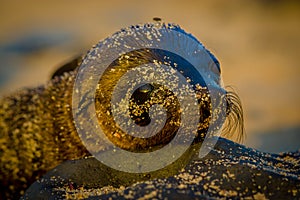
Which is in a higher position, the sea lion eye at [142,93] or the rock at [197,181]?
the sea lion eye at [142,93]

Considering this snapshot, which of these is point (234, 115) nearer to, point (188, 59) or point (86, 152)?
point (188, 59)

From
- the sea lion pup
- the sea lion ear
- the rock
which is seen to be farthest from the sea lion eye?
the sea lion ear

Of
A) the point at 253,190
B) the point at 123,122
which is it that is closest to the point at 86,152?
the point at 123,122

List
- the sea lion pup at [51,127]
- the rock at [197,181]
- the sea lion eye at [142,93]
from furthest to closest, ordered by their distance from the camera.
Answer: the sea lion pup at [51,127] < the sea lion eye at [142,93] < the rock at [197,181]

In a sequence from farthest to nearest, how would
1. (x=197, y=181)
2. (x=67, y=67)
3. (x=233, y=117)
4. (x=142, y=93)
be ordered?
(x=67, y=67) → (x=233, y=117) → (x=142, y=93) → (x=197, y=181)

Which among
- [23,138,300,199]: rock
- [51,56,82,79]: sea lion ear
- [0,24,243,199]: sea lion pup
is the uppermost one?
[51,56,82,79]: sea lion ear

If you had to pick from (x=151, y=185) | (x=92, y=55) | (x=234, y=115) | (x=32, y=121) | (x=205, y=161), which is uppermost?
(x=92, y=55)

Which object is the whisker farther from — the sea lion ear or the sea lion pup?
the sea lion ear

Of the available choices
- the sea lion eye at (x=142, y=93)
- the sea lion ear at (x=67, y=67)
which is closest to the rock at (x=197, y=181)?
the sea lion eye at (x=142, y=93)

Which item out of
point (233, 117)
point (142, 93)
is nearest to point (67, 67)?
point (142, 93)

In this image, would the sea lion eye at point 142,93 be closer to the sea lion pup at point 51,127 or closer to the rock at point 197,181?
the sea lion pup at point 51,127

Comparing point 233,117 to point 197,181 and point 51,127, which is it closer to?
point 197,181
